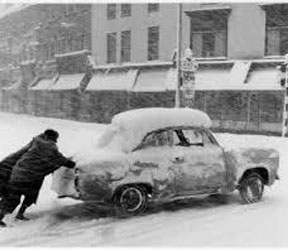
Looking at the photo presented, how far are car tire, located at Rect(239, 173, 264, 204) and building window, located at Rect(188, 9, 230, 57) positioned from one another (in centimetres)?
1674

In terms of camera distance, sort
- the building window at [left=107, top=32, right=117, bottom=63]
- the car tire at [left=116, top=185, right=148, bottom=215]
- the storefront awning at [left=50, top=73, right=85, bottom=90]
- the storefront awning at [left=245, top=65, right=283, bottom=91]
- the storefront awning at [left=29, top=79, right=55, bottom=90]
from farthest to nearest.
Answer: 1. the storefront awning at [left=29, top=79, right=55, bottom=90]
2. the storefront awning at [left=50, top=73, right=85, bottom=90]
3. the building window at [left=107, top=32, right=117, bottom=63]
4. the storefront awning at [left=245, top=65, right=283, bottom=91]
5. the car tire at [left=116, top=185, right=148, bottom=215]

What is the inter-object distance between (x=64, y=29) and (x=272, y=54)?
14.5m

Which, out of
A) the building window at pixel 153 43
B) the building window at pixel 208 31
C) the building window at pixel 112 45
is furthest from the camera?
the building window at pixel 112 45

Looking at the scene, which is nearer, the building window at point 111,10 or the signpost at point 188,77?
the signpost at point 188,77

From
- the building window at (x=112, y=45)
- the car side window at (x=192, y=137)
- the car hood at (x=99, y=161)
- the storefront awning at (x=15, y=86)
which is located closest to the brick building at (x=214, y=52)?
the building window at (x=112, y=45)

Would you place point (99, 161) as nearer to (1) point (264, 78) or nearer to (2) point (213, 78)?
(1) point (264, 78)

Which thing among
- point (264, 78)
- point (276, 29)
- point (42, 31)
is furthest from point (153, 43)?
point (42, 31)

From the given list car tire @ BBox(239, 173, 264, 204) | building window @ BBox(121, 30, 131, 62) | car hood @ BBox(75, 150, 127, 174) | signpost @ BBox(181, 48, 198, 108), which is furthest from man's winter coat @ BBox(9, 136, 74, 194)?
building window @ BBox(121, 30, 131, 62)

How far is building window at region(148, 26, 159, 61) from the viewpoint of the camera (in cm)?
2764

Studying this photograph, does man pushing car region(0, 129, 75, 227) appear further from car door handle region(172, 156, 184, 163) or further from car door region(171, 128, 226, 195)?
car door region(171, 128, 226, 195)

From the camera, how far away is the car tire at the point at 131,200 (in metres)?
8.17

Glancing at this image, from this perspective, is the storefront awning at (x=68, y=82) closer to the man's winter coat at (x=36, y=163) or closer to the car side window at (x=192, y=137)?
the car side window at (x=192, y=137)

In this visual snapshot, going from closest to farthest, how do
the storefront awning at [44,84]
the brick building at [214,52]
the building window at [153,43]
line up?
the brick building at [214,52]
the building window at [153,43]
the storefront awning at [44,84]

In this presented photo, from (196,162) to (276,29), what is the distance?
17531mm
